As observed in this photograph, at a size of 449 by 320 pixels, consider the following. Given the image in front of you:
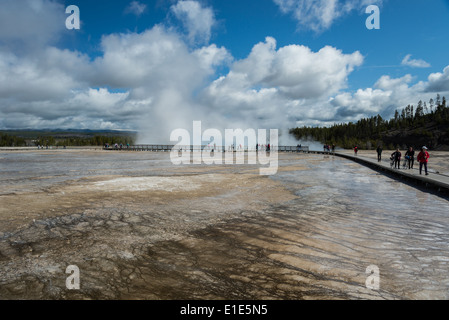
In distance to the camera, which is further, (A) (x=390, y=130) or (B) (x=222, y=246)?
(A) (x=390, y=130)

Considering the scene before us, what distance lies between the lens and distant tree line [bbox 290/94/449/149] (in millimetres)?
106625

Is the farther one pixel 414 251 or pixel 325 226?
pixel 325 226

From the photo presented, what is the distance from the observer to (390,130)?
12912cm

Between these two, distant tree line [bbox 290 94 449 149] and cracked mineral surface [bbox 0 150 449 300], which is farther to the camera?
distant tree line [bbox 290 94 449 149]

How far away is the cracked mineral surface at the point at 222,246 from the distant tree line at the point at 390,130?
295ft

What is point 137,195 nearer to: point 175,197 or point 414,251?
point 175,197

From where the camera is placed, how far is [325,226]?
6.64 m

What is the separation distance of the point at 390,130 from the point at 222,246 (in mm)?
144961

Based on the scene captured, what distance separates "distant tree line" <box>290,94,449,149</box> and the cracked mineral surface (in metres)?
90.0

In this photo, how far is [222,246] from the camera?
5340 millimetres
